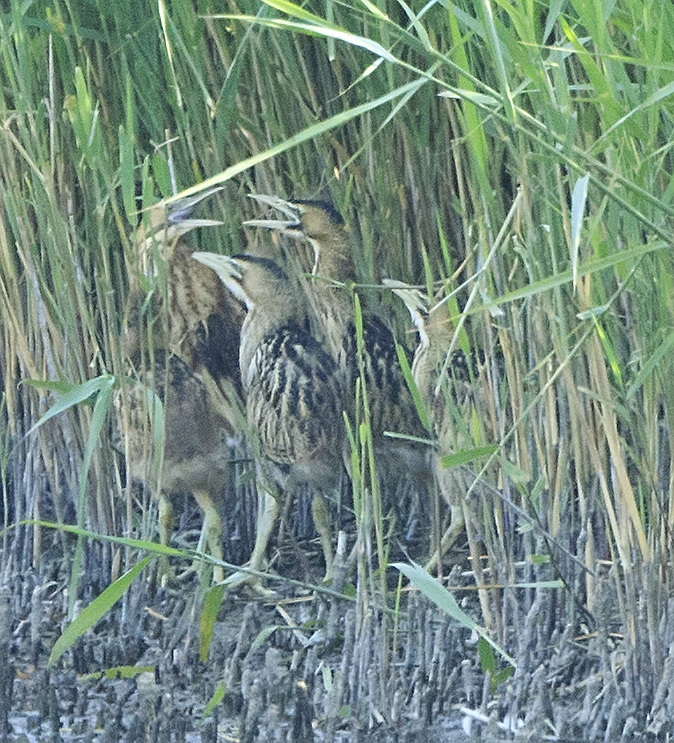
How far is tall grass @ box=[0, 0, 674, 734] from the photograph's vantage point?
76.3 inches

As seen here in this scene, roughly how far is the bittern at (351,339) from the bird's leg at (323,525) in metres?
0.17

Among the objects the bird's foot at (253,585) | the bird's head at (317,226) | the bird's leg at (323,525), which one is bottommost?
the bird's foot at (253,585)

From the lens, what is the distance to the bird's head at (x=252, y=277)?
295cm

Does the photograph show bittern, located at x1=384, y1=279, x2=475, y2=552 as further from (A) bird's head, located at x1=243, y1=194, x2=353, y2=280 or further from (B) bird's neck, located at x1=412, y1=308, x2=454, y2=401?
(A) bird's head, located at x1=243, y1=194, x2=353, y2=280

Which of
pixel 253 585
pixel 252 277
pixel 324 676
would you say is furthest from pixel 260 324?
pixel 324 676

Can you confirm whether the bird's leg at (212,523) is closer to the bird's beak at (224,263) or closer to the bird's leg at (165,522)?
the bird's leg at (165,522)

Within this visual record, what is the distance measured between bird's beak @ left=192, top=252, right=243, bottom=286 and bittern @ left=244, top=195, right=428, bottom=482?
0.34 ft

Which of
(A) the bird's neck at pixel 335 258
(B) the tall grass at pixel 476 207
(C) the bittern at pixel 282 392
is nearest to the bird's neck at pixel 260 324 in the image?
(C) the bittern at pixel 282 392

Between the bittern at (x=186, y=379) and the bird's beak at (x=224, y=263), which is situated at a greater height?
the bird's beak at (x=224, y=263)

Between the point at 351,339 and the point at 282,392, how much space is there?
22cm

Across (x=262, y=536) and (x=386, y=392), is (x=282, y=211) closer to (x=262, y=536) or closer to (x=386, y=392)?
(x=386, y=392)

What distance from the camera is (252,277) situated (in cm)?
295

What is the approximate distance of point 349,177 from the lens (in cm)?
300

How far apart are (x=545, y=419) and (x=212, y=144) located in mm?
1069
